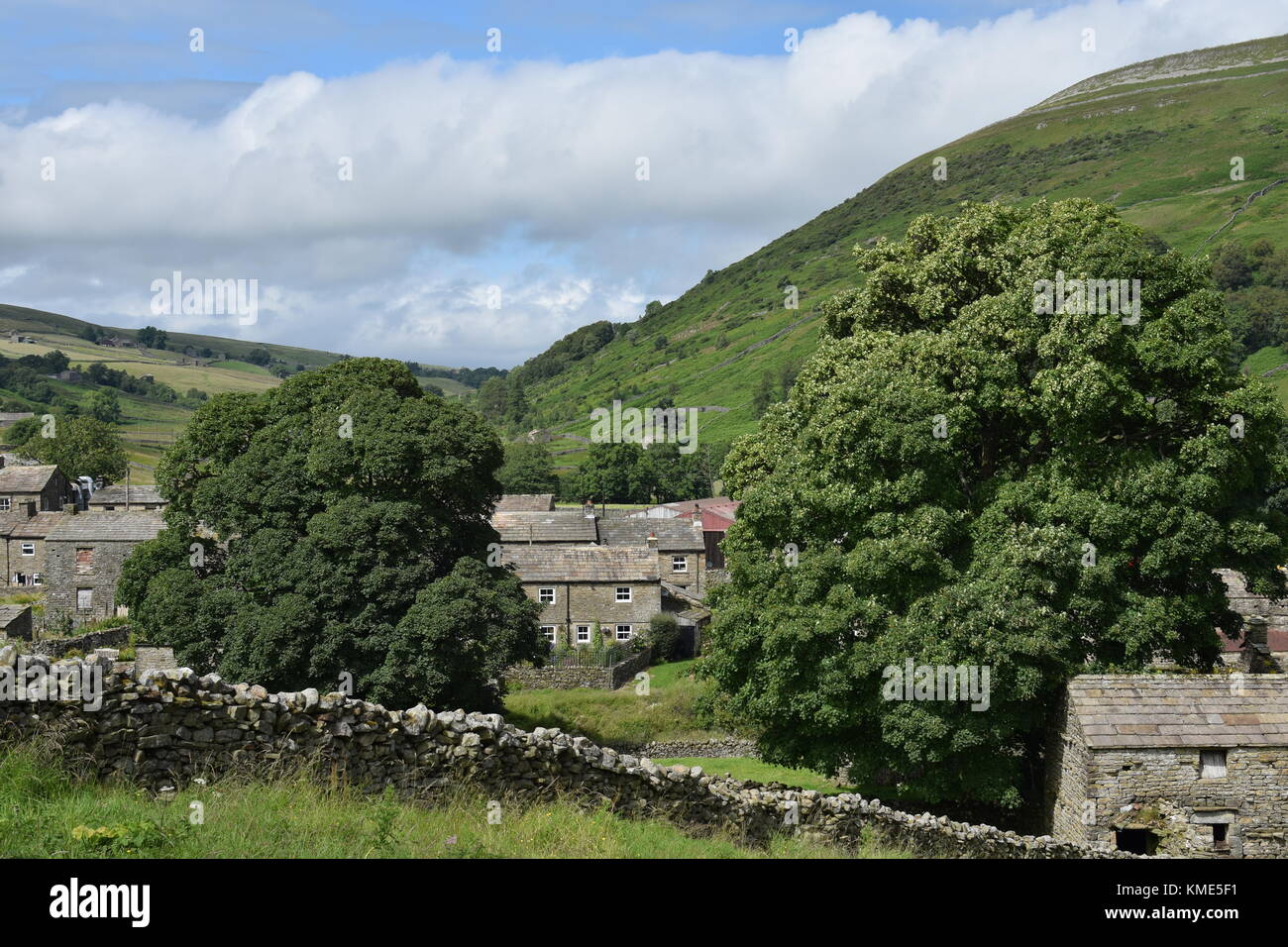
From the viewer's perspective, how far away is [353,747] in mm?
12227

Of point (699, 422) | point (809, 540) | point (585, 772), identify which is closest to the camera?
point (585, 772)

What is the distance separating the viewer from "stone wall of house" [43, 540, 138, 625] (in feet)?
183

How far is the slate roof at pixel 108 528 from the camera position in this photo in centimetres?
5586

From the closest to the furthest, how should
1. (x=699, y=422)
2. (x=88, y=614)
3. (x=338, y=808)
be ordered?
1. (x=338, y=808)
2. (x=88, y=614)
3. (x=699, y=422)

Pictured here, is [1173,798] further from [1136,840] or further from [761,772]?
[761,772]

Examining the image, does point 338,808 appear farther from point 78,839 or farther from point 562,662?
point 562,662

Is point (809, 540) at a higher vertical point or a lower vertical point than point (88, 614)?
higher

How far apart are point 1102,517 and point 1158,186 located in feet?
640

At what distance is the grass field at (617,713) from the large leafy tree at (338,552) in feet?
17.6

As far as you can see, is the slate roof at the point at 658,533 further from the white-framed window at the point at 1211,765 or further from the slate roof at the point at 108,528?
the white-framed window at the point at 1211,765

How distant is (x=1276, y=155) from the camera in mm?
184375

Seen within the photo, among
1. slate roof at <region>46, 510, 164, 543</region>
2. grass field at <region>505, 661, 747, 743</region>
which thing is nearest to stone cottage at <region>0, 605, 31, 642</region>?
slate roof at <region>46, 510, 164, 543</region>
